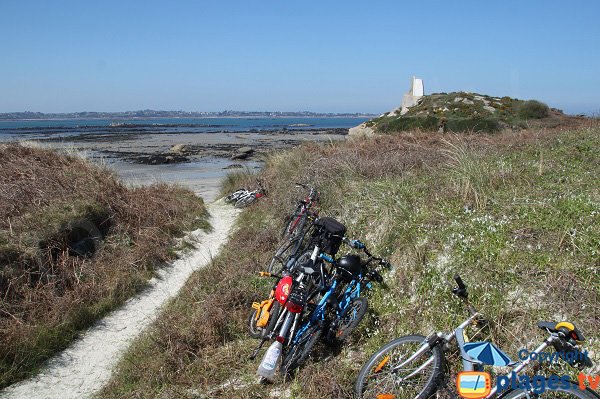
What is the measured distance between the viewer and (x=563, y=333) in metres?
3.07

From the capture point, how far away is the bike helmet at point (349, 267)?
5.14 meters

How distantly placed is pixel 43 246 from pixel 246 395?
553cm

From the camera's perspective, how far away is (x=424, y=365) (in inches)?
157

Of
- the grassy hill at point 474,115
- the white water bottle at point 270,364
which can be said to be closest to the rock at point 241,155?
the grassy hill at point 474,115

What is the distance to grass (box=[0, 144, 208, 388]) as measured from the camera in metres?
6.46

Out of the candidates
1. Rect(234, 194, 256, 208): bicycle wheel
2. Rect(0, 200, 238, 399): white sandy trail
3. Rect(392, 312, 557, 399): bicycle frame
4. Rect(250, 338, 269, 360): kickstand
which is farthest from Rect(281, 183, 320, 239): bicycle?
Rect(234, 194, 256, 208): bicycle wheel

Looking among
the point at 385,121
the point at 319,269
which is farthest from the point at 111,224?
the point at 385,121

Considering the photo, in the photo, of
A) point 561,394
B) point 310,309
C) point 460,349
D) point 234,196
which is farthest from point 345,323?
point 234,196

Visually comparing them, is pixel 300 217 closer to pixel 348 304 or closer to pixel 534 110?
pixel 348 304

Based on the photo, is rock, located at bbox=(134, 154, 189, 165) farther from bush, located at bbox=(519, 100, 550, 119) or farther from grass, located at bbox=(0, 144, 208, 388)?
bush, located at bbox=(519, 100, 550, 119)

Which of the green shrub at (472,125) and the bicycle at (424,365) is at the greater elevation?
the green shrub at (472,125)

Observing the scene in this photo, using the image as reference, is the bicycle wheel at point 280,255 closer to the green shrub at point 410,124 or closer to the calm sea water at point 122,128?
the green shrub at point 410,124

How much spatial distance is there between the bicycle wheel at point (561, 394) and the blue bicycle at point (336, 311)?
1959 mm

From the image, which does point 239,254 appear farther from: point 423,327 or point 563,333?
point 563,333
